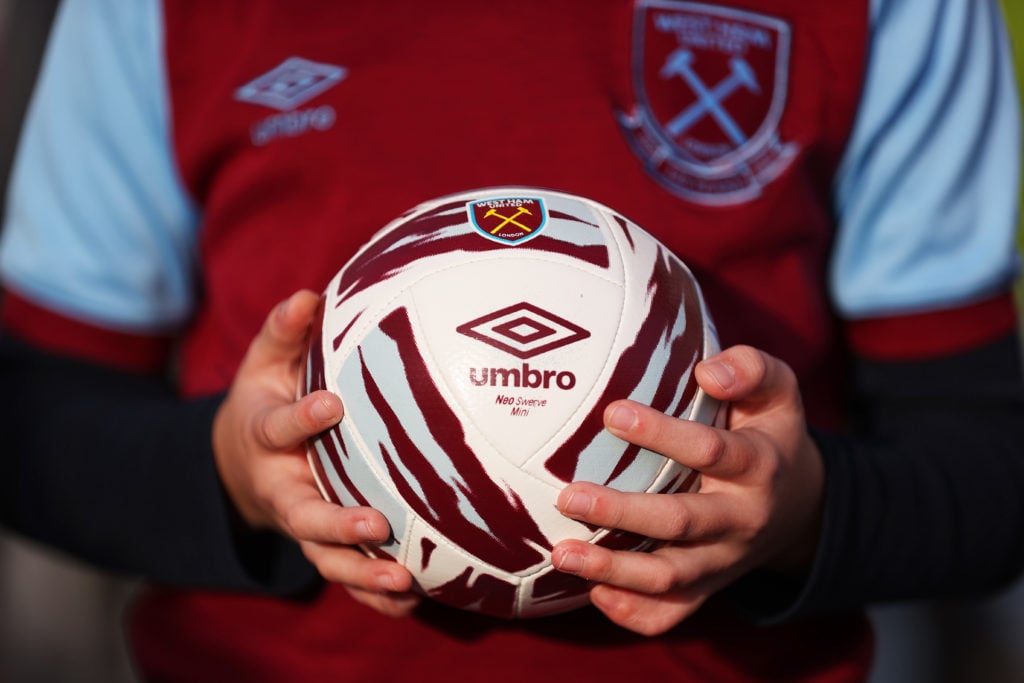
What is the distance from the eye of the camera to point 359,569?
1.08m

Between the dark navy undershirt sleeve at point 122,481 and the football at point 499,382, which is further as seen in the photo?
the dark navy undershirt sleeve at point 122,481

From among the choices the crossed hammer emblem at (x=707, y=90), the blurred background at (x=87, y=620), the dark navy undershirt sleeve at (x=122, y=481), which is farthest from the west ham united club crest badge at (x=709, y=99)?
the blurred background at (x=87, y=620)

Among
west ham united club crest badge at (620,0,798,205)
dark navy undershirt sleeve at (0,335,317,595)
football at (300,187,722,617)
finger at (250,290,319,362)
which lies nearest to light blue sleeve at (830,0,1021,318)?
west ham united club crest badge at (620,0,798,205)

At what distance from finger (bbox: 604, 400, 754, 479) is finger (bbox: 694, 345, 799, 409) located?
A: 0.04m

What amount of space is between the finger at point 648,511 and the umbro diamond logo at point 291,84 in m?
0.65

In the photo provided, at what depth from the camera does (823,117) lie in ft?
4.47

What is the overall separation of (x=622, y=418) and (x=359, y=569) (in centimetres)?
32

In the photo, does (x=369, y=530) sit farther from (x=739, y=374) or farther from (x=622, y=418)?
(x=739, y=374)

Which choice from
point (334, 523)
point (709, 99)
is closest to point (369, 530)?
point (334, 523)

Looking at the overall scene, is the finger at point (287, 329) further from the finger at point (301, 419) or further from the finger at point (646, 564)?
the finger at point (646, 564)

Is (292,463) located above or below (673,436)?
below

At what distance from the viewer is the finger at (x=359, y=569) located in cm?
104

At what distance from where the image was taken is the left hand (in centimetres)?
98

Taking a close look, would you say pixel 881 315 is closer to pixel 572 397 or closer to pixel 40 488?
pixel 572 397
